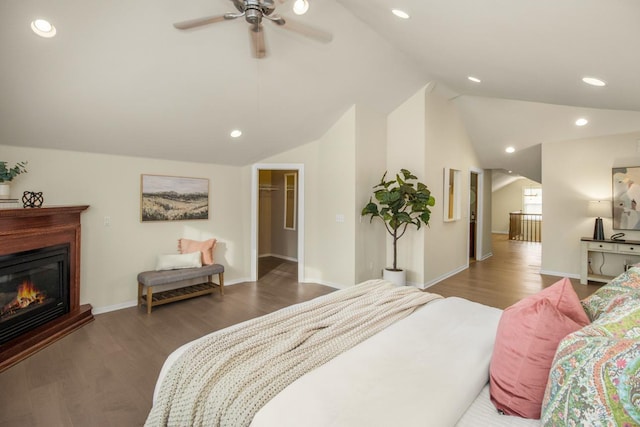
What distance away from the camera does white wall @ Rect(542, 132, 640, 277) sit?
5070 millimetres

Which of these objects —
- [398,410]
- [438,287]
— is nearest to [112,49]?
[398,410]

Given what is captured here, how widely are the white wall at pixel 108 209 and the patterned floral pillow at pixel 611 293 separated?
4.46 meters

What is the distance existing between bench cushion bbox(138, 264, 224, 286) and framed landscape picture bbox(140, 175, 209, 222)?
0.74m

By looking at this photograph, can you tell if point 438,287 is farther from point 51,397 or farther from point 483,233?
point 51,397

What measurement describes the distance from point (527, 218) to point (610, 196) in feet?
22.7

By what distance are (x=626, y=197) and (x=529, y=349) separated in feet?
17.8

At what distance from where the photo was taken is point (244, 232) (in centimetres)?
520

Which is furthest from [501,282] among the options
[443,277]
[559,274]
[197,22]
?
[197,22]

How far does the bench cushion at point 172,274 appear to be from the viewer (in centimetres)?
380

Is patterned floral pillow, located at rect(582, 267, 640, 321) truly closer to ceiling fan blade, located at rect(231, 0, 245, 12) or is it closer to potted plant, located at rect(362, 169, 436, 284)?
ceiling fan blade, located at rect(231, 0, 245, 12)

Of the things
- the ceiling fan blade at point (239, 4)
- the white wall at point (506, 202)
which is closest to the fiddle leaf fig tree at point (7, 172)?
the ceiling fan blade at point (239, 4)

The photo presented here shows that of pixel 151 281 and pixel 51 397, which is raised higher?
pixel 151 281

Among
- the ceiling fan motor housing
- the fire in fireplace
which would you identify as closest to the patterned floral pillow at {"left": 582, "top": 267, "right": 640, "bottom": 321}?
the ceiling fan motor housing

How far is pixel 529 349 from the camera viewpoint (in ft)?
4.02
